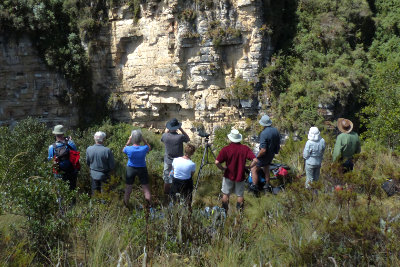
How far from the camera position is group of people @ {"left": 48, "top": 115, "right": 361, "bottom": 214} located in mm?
5047

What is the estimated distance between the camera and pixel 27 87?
16.1 meters

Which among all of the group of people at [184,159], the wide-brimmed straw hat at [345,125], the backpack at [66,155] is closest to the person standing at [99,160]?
the group of people at [184,159]

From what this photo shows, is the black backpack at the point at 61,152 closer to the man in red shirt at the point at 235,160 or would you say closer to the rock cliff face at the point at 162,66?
the man in red shirt at the point at 235,160

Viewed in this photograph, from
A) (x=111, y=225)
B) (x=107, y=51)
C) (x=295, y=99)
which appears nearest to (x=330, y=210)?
(x=111, y=225)

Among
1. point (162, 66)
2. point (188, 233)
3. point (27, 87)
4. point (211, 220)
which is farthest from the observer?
point (162, 66)

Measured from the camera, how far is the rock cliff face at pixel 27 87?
50.8 feet

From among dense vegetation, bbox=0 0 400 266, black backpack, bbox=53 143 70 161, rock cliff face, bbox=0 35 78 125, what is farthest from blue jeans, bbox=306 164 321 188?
rock cliff face, bbox=0 35 78 125

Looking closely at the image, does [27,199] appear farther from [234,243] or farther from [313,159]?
[313,159]

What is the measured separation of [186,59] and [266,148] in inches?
422

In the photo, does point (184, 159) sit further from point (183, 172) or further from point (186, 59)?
point (186, 59)

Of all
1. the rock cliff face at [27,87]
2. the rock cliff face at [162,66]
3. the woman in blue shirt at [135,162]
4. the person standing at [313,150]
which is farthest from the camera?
the rock cliff face at [27,87]

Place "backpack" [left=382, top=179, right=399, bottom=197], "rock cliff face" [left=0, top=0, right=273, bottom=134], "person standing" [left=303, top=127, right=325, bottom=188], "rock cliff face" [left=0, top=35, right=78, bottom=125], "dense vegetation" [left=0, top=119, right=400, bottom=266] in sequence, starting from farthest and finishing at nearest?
"rock cliff face" [left=0, top=35, right=78, bottom=125]
"rock cliff face" [left=0, top=0, right=273, bottom=134]
"person standing" [left=303, top=127, right=325, bottom=188]
"backpack" [left=382, top=179, right=399, bottom=197]
"dense vegetation" [left=0, top=119, right=400, bottom=266]

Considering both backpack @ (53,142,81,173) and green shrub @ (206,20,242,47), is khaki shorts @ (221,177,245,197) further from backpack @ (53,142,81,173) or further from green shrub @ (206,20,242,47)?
green shrub @ (206,20,242,47)

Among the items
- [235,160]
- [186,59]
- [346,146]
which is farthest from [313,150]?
[186,59]
